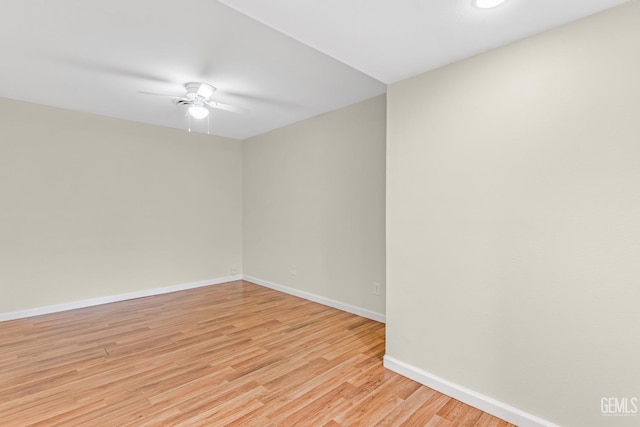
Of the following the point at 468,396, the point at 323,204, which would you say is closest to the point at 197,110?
the point at 323,204

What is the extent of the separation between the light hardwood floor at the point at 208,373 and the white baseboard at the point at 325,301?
11 centimetres

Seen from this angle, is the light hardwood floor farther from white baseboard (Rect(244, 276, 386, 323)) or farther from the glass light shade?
the glass light shade

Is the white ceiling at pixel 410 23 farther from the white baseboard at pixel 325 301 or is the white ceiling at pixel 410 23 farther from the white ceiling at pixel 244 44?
the white baseboard at pixel 325 301

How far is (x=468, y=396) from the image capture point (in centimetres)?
191

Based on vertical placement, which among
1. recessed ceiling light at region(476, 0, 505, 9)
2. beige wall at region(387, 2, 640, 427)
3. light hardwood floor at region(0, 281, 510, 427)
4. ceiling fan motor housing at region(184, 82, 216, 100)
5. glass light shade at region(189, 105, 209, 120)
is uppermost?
ceiling fan motor housing at region(184, 82, 216, 100)

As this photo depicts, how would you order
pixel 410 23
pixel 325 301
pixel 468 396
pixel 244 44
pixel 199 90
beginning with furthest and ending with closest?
pixel 325 301 < pixel 199 90 < pixel 244 44 < pixel 468 396 < pixel 410 23

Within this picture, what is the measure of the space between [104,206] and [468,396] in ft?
14.9

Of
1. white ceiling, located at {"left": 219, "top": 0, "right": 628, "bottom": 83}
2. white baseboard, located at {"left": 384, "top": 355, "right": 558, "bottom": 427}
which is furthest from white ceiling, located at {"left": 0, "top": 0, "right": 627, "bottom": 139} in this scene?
white baseboard, located at {"left": 384, "top": 355, "right": 558, "bottom": 427}

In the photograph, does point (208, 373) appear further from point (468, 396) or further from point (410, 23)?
point (410, 23)

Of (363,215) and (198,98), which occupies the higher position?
(198,98)

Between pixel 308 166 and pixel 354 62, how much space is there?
2178 mm

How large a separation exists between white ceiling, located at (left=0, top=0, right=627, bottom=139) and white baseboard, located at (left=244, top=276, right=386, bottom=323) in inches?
96.5

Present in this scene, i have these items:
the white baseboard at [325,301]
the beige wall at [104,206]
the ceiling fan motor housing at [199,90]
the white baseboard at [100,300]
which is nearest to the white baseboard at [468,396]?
the white baseboard at [325,301]

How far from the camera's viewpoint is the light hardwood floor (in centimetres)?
180
